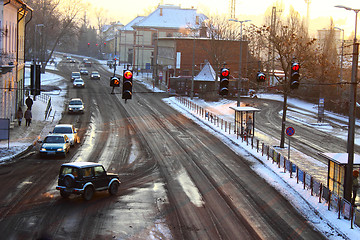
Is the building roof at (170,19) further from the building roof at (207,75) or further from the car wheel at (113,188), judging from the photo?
the car wheel at (113,188)

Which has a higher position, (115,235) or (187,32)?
(187,32)

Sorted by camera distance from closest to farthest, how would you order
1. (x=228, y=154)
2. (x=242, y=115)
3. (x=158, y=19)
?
(x=228, y=154)
(x=242, y=115)
(x=158, y=19)

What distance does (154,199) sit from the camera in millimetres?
20078

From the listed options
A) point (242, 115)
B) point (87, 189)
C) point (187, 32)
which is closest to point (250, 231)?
point (87, 189)

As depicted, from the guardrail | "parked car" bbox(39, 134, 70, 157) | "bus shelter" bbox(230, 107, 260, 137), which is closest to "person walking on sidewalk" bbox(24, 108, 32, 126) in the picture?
"parked car" bbox(39, 134, 70, 157)

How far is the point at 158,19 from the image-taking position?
11719 cm

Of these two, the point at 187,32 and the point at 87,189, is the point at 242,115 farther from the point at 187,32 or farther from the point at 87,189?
the point at 187,32

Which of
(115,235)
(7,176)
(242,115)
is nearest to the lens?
(115,235)

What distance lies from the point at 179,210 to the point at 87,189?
12.9ft

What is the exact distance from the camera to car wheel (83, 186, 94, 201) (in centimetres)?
1942

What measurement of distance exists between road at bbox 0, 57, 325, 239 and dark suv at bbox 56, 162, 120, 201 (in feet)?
1.45

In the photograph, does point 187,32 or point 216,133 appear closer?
point 216,133

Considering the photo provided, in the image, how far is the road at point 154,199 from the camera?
1611 centimetres

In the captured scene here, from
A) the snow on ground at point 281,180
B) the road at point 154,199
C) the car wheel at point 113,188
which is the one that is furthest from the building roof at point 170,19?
the car wheel at point 113,188
